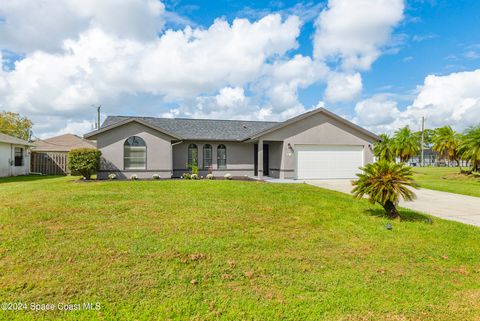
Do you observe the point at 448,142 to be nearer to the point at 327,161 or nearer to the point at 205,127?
the point at 327,161

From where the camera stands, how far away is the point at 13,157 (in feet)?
73.6

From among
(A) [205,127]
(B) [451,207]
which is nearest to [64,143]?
(A) [205,127]

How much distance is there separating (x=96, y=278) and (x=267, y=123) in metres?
21.7

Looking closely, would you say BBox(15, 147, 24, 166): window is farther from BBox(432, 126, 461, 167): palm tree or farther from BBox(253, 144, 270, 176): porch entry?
BBox(432, 126, 461, 167): palm tree

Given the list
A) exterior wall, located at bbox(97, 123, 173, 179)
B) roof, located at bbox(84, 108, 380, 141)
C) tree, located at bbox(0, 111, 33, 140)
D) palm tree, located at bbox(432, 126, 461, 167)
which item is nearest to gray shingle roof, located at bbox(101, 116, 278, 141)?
roof, located at bbox(84, 108, 380, 141)

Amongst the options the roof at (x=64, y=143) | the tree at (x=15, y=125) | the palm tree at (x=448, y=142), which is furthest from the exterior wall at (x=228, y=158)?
the tree at (x=15, y=125)

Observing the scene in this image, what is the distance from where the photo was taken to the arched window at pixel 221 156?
20.8 meters

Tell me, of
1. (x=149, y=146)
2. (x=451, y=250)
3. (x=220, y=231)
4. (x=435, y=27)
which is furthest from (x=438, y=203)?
(x=149, y=146)

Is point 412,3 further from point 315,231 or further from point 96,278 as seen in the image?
point 96,278

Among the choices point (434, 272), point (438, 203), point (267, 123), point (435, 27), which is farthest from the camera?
point (267, 123)

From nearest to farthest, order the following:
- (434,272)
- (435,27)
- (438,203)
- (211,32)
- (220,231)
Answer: (434,272)
(220,231)
(438,203)
(435,27)
(211,32)

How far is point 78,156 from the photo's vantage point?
1556cm

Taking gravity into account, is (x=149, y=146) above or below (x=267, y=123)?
below

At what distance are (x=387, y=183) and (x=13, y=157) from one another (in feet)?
86.1
